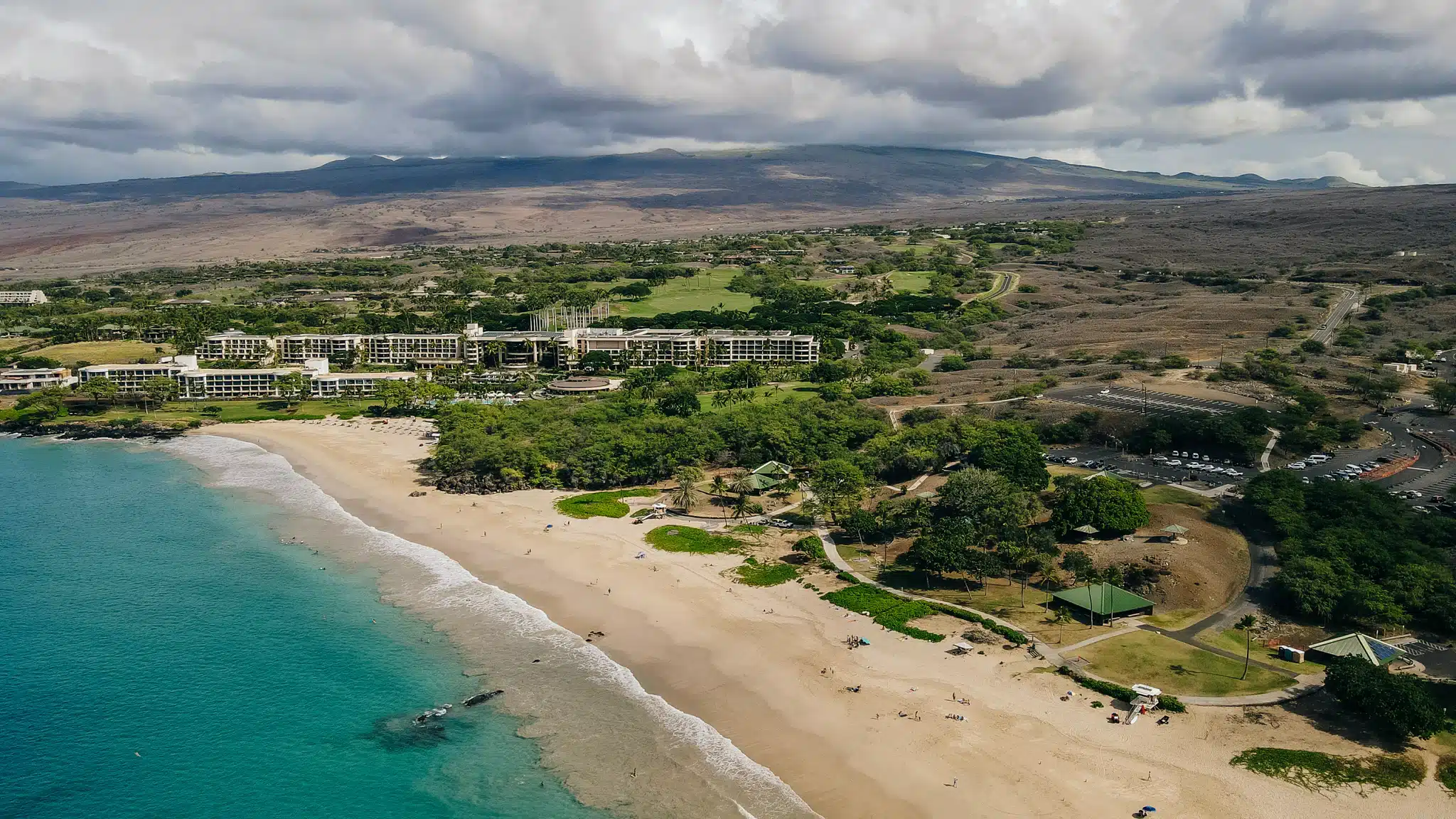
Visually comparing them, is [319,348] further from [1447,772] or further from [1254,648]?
[1447,772]

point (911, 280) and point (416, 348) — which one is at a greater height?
point (911, 280)

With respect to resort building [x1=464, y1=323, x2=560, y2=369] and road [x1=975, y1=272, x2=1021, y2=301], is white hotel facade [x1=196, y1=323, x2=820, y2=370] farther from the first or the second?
road [x1=975, y1=272, x2=1021, y2=301]

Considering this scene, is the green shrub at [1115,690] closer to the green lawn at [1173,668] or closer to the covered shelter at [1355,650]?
the green lawn at [1173,668]

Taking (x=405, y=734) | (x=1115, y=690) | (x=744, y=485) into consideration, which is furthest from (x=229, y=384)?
(x=1115, y=690)

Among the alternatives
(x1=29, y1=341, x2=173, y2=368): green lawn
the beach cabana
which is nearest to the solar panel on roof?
the beach cabana

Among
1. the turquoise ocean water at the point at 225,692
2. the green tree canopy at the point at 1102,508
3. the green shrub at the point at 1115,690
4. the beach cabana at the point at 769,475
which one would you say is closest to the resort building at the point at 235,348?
the turquoise ocean water at the point at 225,692

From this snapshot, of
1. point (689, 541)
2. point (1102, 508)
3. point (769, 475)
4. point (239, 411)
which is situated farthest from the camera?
point (239, 411)
